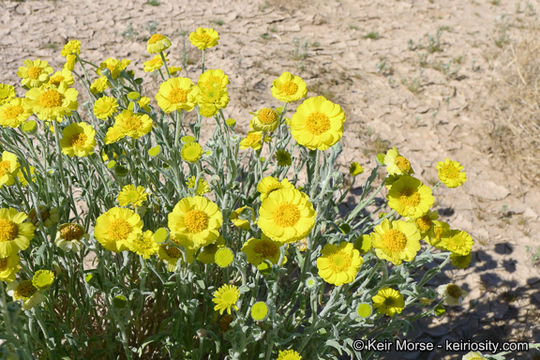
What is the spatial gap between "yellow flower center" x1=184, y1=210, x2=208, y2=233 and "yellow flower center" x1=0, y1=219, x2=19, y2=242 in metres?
0.54

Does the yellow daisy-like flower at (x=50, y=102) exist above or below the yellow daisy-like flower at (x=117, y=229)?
above

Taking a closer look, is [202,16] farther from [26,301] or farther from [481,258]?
[26,301]

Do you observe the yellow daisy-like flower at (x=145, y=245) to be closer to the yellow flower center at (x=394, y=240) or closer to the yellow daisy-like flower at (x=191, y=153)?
the yellow daisy-like flower at (x=191, y=153)

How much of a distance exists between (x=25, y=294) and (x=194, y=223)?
0.59m

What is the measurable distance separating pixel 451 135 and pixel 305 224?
311 cm

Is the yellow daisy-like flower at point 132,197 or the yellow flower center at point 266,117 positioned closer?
the yellow daisy-like flower at point 132,197

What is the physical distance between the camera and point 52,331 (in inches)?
65.5

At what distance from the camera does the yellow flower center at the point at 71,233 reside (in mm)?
1488

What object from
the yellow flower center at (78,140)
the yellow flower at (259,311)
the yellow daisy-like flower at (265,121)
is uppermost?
the yellow flower center at (78,140)

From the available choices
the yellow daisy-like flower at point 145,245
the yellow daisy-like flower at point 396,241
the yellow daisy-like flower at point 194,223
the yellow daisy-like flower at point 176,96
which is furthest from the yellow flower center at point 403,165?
the yellow daisy-like flower at point 145,245

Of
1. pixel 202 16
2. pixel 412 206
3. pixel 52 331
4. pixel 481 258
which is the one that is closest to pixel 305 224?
→ pixel 412 206

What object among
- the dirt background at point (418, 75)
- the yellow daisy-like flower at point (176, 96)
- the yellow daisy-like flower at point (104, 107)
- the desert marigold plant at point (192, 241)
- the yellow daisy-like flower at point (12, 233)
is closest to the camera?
the yellow daisy-like flower at point (12, 233)

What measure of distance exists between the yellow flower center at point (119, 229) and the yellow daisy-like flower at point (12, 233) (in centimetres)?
25

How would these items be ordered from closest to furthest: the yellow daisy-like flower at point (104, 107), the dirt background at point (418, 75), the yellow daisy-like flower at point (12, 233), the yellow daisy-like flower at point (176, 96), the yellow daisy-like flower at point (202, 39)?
the yellow daisy-like flower at point (12, 233) → the yellow daisy-like flower at point (176, 96) → the yellow daisy-like flower at point (104, 107) → the yellow daisy-like flower at point (202, 39) → the dirt background at point (418, 75)
